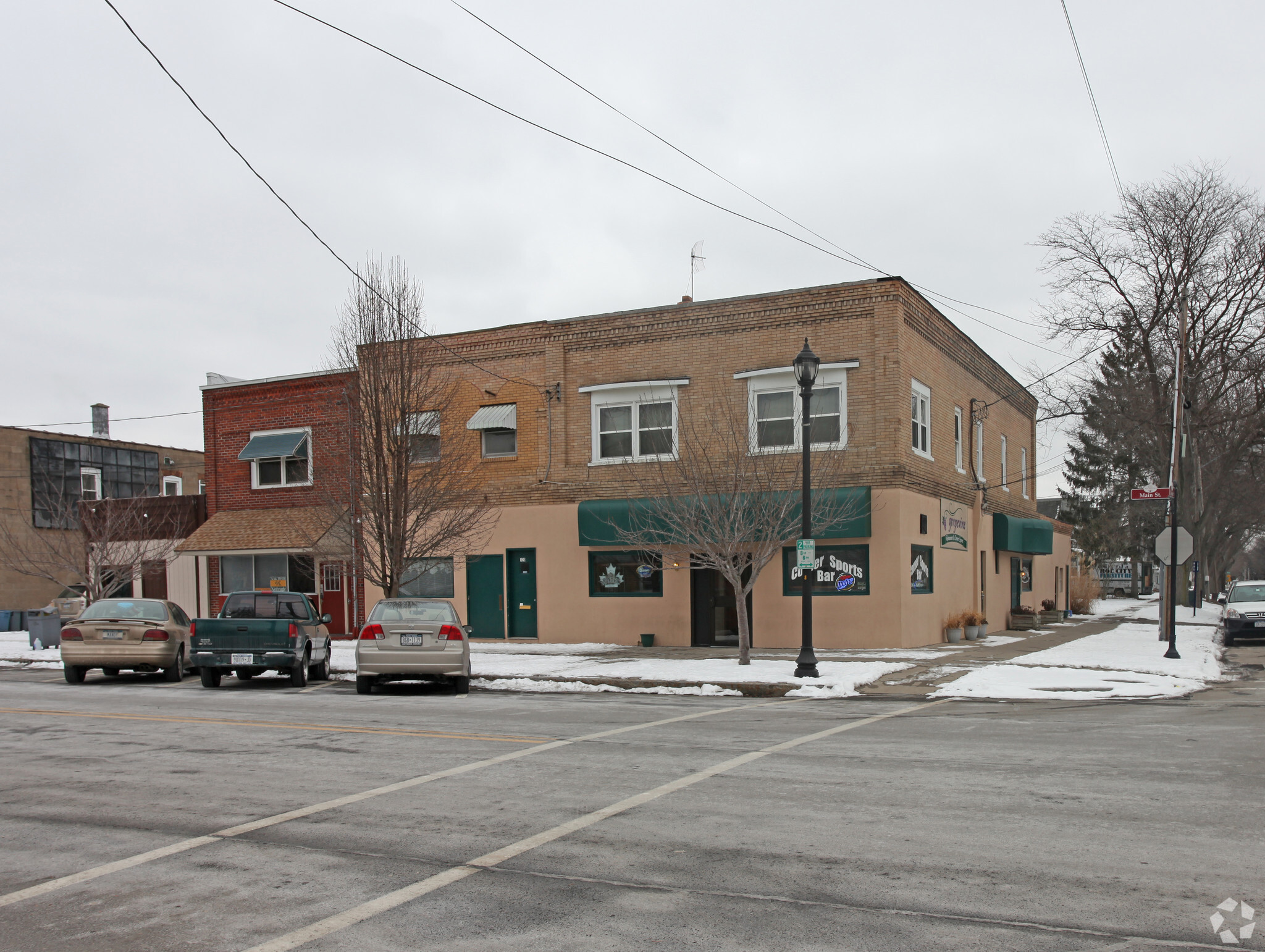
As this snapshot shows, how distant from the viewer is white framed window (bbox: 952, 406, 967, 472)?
27.1m

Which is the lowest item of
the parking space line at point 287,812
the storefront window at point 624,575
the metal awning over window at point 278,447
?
the parking space line at point 287,812

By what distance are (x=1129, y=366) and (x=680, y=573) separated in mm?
24498

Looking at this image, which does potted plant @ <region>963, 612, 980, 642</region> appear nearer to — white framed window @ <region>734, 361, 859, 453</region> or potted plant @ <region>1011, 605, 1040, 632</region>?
potted plant @ <region>1011, 605, 1040, 632</region>

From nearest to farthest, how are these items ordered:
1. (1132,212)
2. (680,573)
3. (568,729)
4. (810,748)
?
1. (810,748)
2. (568,729)
3. (680,573)
4. (1132,212)

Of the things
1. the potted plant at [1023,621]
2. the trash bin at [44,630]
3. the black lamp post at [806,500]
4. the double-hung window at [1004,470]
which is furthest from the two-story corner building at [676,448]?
the trash bin at [44,630]

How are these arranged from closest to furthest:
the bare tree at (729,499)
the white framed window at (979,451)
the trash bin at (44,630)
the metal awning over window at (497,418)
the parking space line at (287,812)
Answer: the parking space line at (287,812)
the bare tree at (729,499)
the metal awning over window at (497,418)
the trash bin at (44,630)
the white framed window at (979,451)

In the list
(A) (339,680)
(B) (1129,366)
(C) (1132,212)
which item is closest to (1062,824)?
(A) (339,680)

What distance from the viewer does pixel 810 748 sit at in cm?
1004

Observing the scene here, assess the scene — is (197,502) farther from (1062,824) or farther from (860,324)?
(1062,824)

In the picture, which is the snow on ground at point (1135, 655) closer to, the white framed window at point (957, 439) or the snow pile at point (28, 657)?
the white framed window at point (957, 439)

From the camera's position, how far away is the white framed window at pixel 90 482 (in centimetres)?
4856

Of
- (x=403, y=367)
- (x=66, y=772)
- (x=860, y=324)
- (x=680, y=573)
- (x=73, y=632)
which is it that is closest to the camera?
(x=66, y=772)

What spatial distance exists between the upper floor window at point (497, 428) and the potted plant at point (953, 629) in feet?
36.6

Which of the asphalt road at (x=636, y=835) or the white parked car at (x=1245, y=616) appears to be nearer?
the asphalt road at (x=636, y=835)
